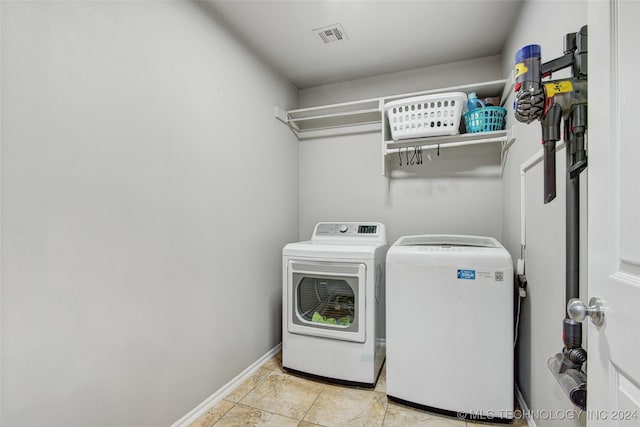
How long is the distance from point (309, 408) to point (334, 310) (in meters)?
0.65

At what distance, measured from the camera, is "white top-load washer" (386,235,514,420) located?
5.25 ft

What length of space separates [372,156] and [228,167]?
1309 mm

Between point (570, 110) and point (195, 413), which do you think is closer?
point (570, 110)

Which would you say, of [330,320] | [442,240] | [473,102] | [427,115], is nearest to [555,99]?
[427,115]

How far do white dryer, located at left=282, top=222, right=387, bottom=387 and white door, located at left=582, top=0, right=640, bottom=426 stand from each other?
1292 millimetres

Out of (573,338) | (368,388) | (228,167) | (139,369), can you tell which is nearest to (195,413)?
(139,369)

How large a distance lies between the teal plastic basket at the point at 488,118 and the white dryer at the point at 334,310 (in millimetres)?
1112

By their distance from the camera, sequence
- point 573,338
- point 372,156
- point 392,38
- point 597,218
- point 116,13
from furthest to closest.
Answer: point 372,156 < point 392,38 < point 116,13 < point 573,338 < point 597,218

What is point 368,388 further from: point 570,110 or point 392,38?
point 392,38

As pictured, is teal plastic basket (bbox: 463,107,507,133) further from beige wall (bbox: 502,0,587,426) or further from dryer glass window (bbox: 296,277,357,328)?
dryer glass window (bbox: 296,277,357,328)

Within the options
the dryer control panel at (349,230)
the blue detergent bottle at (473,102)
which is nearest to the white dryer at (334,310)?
the dryer control panel at (349,230)

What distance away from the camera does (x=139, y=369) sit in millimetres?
1379

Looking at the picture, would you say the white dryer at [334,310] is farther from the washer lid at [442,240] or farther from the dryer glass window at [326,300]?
the washer lid at [442,240]

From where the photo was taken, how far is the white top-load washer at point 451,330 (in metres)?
1.60
